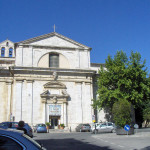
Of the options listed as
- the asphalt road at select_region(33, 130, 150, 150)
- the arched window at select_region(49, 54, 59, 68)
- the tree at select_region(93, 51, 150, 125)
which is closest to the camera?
the asphalt road at select_region(33, 130, 150, 150)

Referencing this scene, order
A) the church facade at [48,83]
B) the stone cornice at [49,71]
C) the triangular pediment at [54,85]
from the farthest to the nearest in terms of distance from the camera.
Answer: the triangular pediment at [54,85], the stone cornice at [49,71], the church facade at [48,83]

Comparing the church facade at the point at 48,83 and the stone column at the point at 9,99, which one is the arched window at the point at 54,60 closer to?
the church facade at the point at 48,83

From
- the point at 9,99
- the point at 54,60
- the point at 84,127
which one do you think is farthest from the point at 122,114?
the point at 9,99

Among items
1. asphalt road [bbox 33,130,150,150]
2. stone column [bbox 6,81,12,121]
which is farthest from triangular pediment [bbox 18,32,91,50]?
asphalt road [bbox 33,130,150,150]

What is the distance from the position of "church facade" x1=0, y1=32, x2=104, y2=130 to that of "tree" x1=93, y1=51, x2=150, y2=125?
3.92m

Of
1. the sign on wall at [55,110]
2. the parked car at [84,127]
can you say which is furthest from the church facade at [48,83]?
the parked car at [84,127]

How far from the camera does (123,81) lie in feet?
109

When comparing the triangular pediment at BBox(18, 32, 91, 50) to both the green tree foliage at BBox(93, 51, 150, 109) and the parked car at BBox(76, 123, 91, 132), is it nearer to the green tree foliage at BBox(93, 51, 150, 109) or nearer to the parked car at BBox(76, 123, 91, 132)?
the green tree foliage at BBox(93, 51, 150, 109)

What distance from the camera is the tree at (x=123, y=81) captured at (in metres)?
33.2

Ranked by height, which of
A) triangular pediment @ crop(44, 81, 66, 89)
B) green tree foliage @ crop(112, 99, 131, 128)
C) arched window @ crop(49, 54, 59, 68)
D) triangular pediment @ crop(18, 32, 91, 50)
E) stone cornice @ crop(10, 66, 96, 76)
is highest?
triangular pediment @ crop(18, 32, 91, 50)

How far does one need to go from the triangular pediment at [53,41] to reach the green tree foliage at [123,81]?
7.79 metres

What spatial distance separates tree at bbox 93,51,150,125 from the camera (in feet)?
109

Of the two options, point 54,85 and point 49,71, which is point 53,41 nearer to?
point 49,71

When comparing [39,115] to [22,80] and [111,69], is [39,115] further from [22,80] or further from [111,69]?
[111,69]
